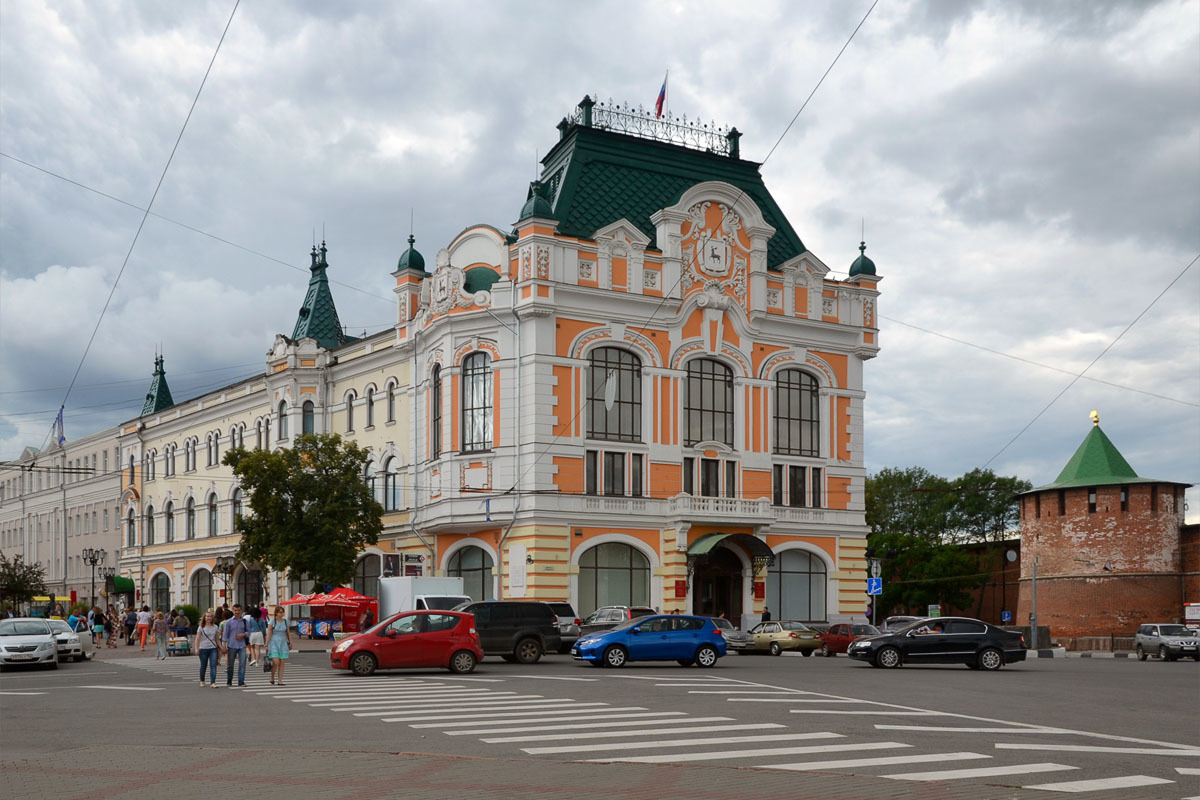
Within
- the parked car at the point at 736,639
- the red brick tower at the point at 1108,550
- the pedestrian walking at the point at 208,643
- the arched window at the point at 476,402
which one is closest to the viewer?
the pedestrian walking at the point at 208,643

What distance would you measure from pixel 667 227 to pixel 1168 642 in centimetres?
2440

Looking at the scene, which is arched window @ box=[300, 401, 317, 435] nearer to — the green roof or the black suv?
the green roof

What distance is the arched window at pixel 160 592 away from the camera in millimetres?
75750

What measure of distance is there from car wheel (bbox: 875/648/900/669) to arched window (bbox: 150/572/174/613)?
173 feet

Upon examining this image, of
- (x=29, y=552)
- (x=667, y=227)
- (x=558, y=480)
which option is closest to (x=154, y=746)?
(x=558, y=480)

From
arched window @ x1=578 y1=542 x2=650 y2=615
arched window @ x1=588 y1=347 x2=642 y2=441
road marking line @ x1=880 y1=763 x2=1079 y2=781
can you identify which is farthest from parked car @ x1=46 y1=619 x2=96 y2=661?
road marking line @ x1=880 y1=763 x2=1079 y2=781

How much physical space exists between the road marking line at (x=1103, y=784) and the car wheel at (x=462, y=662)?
1816 cm

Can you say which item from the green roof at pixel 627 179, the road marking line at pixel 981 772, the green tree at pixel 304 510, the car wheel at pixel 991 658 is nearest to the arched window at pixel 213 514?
the green tree at pixel 304 510

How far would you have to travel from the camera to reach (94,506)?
8719 centimetres

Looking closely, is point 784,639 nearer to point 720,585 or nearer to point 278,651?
point 720,585

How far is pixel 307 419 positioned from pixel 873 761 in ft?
170

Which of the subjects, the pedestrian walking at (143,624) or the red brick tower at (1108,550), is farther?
the red brick tower at (1108,550)

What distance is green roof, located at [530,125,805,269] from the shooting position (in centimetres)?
5156

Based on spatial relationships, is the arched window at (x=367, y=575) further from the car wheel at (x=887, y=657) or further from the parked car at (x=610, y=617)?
the car wheel at (x=887, y=657)
